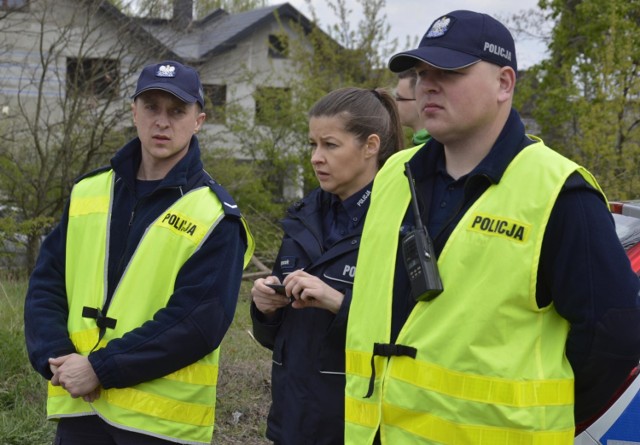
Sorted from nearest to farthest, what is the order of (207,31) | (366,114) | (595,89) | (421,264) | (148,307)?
(421,264)
(148,307)
(366,114)
(595,89)
(207,31)

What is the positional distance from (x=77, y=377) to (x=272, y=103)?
58.7 ft

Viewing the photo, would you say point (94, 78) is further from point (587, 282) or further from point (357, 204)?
point (587, 282)

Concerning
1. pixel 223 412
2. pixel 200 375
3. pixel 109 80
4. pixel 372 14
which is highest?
pixel 372 14

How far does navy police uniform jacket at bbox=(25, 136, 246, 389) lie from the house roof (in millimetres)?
11416

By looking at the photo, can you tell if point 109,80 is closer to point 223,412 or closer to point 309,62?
point 309,62

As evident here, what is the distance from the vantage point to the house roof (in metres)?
14.9

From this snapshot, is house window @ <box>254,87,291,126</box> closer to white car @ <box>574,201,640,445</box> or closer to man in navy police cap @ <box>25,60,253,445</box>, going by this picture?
man in navy police cap @ <box>25,60,253,445</box>

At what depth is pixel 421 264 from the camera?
2.40 meters

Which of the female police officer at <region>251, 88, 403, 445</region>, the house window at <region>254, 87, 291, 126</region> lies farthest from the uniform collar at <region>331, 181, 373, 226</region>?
the house window at <region>254, 87, 291, 126</region>

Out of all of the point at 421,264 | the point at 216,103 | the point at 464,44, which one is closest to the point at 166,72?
the point at 464,44

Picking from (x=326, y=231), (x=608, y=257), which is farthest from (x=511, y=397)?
(x=326, y=231)

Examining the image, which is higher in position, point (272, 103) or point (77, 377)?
point (272, 103)

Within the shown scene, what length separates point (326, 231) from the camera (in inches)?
129

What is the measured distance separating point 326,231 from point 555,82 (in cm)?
1637
